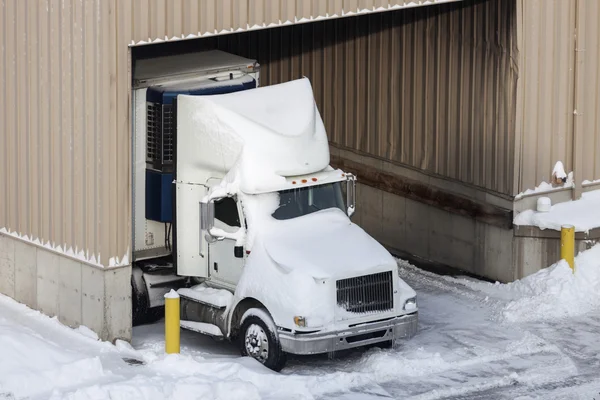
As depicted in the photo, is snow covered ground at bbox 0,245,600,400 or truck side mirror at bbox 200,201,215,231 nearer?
snow covered ground at bbox 0,245,600,400

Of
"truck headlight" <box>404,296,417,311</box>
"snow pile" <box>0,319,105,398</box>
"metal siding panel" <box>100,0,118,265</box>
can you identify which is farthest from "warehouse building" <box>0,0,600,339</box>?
"truck headlight" <box>404,296,417,311</box>

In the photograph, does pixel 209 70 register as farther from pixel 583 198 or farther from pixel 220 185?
pixel 583 198

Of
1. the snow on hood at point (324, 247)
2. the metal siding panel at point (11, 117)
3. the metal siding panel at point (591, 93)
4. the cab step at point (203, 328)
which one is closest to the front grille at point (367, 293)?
the snow on hood at point (324, 247)

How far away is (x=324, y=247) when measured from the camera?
1805cm

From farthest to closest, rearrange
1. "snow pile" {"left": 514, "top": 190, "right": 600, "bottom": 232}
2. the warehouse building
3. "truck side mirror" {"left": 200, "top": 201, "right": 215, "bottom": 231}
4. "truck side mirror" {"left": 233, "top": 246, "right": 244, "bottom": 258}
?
1. "snow pile" {"left": 514, "top": 190, "right": 600, "bottom": 232}
2. "truck side mirror" {"left": 233, "top": 246, "right": 244, "bottom": 258}
3. "truck side mirror" {"left": 200, "top": 201, "right": 215, "bottom": 231}
4. the warehouse building

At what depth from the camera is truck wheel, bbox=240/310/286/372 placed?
1748 centimetres

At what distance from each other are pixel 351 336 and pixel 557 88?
6742 mm

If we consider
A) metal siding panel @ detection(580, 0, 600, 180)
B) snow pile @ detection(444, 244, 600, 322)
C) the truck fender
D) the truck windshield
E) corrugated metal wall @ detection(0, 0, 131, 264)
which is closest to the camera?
corrugated metal wall @ detection(0, 0, 131, 264)

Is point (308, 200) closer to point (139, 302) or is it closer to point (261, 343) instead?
point (261, 343)

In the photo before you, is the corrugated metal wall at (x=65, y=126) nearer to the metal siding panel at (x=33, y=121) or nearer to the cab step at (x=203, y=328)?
the metal siding panel at (x=33, y=121)

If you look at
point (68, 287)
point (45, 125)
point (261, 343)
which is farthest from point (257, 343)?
point (45, 125)

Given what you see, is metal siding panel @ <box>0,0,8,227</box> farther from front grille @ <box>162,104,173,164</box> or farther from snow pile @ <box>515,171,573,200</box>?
snow pile @ <box>515,171,573,200</box>

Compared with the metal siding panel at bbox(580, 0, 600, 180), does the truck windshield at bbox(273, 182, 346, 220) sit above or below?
below

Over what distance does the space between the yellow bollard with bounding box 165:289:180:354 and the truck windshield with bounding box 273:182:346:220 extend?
70.9 inches
